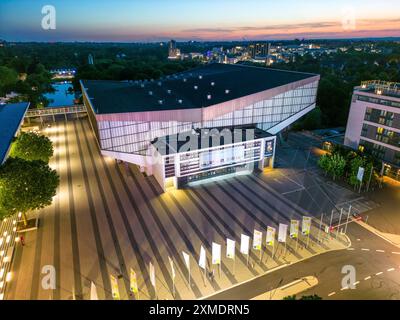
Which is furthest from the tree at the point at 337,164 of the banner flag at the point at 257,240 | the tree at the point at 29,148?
the tree at the point at 29,148

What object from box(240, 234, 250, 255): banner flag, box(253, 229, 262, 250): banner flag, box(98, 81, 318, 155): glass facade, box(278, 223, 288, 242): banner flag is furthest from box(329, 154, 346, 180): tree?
box(240, 234, 250, 255): banner flag

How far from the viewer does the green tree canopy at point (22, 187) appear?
3155 centimetres

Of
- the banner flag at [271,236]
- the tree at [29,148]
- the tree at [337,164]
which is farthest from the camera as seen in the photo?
the tree at [337,164]

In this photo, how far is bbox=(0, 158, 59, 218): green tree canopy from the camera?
31547 millimetres

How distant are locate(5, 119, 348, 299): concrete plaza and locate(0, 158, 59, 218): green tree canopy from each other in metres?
4.65

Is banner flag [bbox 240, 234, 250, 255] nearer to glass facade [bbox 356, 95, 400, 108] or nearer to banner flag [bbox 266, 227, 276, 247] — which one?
banner flag [bbox 266, 227, 276, 247]

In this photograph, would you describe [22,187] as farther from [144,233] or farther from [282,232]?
[282,232]

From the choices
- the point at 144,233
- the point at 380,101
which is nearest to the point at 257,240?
the point at 144,233

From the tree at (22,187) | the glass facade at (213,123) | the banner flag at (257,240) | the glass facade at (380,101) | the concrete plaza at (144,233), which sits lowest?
the concrete plaza at (144,233)

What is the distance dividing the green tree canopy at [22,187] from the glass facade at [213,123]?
12.9 m

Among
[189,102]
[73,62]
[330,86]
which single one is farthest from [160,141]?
[73,62]

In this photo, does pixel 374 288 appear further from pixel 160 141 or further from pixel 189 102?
pixel 189 102

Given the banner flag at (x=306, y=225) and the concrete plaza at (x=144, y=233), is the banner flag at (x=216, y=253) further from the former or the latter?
the banner flag at (x=306, y=225)

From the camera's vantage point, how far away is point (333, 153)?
162 feet
